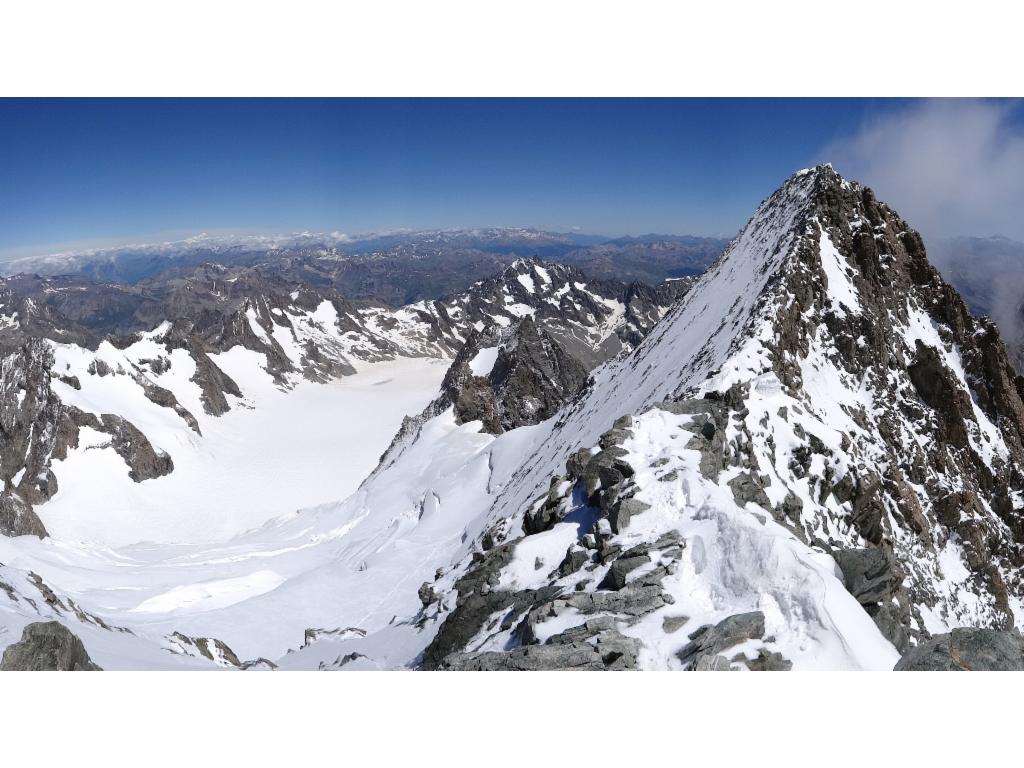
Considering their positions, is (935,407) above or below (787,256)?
below

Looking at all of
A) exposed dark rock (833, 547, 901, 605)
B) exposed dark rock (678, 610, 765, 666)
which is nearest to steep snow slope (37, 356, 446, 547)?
exposed dark rock (678, 610, 765, 666)

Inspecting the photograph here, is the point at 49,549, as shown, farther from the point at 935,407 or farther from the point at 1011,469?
the point at 1011,469

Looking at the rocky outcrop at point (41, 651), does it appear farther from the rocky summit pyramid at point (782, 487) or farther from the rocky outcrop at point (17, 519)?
the rocky outcrop at point (17, 519)

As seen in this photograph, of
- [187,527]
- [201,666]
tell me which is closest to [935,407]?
[201,666]

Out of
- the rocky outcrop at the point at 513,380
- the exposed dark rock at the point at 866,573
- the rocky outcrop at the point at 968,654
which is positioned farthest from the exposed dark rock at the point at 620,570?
the rocky outcrop at the point at 513,380

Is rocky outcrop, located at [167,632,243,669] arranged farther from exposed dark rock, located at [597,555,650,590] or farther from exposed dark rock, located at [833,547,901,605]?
exposed dark rock, located at [833,547,901,605]

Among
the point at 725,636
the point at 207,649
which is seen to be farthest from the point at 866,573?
the point at 207,649
